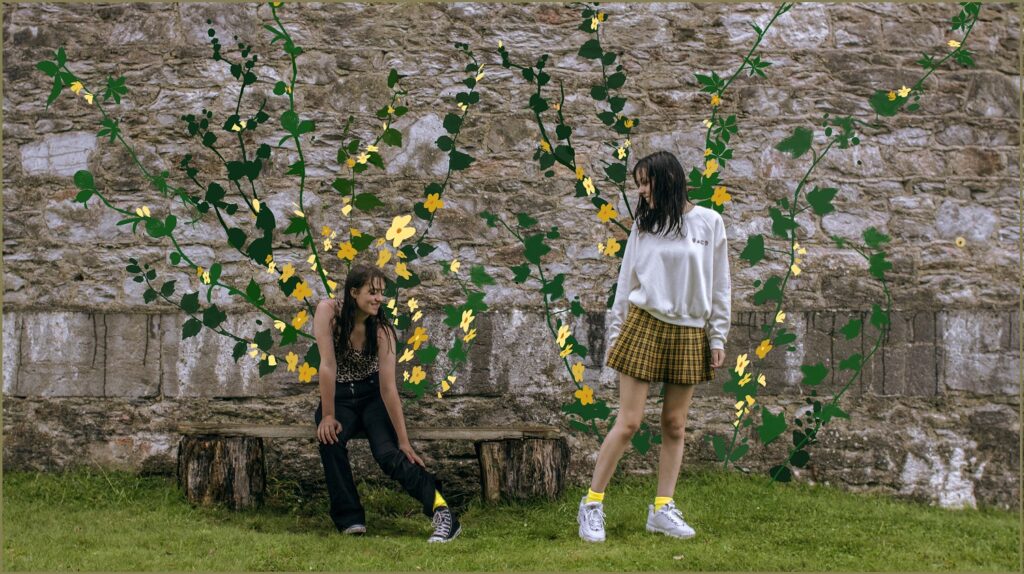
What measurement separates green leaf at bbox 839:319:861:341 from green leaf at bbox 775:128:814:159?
932 mm

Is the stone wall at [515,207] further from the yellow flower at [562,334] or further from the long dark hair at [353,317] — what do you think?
the long dark hair at [353,317]

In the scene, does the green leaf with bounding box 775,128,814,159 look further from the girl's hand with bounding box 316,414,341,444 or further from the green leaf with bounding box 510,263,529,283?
the girl's hand with bounding box 316,414,341,444

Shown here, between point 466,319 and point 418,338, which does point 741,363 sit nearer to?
point 466,319

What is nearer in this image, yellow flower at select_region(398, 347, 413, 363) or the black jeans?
the black jeans

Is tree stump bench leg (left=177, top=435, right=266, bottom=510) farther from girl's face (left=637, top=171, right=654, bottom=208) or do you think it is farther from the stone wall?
girl's face (left=637, top=171, right=654, bottom=208)

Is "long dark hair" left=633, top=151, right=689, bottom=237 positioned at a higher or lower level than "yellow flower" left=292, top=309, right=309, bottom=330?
higher

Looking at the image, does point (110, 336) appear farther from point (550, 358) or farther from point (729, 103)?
point (729, 103)

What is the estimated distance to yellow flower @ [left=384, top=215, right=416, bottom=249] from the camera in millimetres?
5301

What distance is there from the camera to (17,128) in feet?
17.9

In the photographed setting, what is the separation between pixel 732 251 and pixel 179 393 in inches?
119

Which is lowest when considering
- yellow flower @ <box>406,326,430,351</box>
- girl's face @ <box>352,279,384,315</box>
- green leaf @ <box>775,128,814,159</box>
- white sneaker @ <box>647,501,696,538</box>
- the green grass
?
the green grass

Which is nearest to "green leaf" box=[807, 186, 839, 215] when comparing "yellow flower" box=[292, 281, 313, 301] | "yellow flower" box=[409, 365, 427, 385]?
"yellow flower" box=[409, 365, 427, 385]

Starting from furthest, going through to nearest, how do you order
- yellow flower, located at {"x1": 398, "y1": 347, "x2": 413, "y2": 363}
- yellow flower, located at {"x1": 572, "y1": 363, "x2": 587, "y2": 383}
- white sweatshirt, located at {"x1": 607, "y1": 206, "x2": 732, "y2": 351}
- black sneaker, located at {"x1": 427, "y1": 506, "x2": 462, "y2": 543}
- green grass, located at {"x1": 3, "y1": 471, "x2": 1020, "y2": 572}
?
yellow flower, located at {"x1": 572, "y1": 363, "x2": 587, "y2": 383}
yellow flower, located at {"x1": 398, "y1": 347, "x2": 413, "y2": 363}
black sneaker, located at {"x1": 427, "y1": 506, "x2": 462, "y2": 543}
white sweatshirt, located at {"x1": 607, "y1": 206, "x2": 732, "y2": 351}
green grass, located at {"x1": 3, "y1": 471, "x2": 1020, "y2": 572}

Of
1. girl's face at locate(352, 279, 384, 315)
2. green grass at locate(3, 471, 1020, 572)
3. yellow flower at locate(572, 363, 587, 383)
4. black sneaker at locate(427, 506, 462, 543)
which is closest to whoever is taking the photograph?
green grass at locate(3, 471, 1020, 572)
